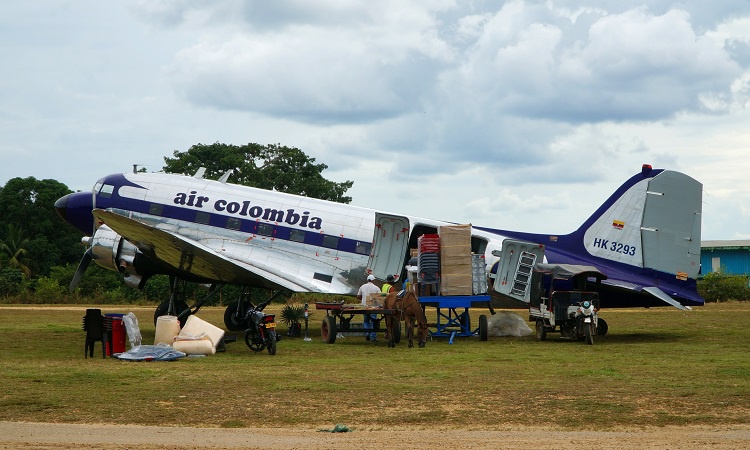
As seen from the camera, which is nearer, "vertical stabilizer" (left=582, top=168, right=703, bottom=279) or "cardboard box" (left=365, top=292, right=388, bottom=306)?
"cardboard box" (left=365, top=292, right=388, bottom=306)

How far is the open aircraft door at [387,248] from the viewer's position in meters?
24.3

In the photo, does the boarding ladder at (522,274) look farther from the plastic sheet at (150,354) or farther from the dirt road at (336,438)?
the dirt road at (336,438)

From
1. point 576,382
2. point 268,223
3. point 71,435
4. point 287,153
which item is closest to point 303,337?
point 268,223

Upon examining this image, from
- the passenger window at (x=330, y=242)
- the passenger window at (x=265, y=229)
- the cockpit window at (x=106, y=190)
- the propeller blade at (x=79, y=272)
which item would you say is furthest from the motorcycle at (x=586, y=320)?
the cockpit window at (x=106, y=190)

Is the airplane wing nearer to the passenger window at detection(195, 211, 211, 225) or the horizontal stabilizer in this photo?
the passenger window at detection(195, 211, 211, 225)

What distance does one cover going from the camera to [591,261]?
78.8ft

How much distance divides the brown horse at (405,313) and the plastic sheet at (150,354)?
5135 millimetres

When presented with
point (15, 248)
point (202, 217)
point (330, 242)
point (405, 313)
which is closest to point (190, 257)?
point (202, 217)

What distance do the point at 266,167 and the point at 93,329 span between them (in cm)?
4980

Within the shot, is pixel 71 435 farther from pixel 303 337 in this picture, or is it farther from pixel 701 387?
pixel 303 337

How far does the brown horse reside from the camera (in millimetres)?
20672

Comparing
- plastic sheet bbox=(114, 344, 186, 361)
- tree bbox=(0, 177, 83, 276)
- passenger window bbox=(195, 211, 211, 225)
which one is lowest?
plastic sheet bbox=(114, 344, 186, 361)

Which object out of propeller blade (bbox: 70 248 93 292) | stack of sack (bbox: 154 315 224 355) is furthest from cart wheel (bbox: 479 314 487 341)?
propeller blade (bbox: 70 248 93 292)

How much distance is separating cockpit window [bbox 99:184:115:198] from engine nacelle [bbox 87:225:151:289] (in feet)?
5.48
